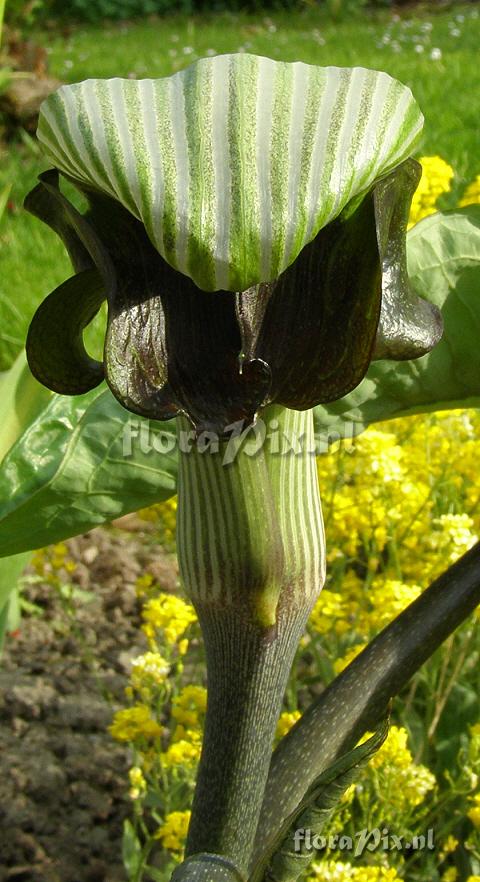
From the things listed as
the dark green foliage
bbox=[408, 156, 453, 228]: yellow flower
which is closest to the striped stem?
bbox=[408, 156, 453, 228]: yellow flower

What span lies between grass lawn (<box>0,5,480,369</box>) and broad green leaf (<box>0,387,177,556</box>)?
58.0 inches

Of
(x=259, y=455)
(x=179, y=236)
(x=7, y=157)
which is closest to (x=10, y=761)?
(x=259, y=455)

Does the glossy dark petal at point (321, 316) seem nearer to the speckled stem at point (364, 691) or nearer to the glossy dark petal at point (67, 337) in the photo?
the glossy dark petal at point (67, 337)

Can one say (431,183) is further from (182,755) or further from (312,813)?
(312,813)

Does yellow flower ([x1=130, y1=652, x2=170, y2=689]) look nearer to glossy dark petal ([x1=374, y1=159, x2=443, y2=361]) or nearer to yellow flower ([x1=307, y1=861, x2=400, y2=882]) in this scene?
yellow flower ([x1=307, y1=861, x2=400, y2=882])

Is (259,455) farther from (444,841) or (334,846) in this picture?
(444,841)

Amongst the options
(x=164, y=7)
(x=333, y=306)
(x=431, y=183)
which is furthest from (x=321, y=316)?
(x=164, y=7)

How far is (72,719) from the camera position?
1.66 m

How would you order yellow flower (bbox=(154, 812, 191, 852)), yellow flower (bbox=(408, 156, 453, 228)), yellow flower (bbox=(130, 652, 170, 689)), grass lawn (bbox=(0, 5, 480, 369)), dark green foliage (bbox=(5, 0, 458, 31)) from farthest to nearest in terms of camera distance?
1. dark green foliage (bbox=(5, 0, 458, 31))
2. grass lawn (bbox=(0, 5, 480, 369))
3. yellow flower (bbox=(408, 156, 453, 228))
4. yellow flower (bbox=(130, 652, 170, 689))
5. yellow flower (bbox=(154, 812, 191, 852))

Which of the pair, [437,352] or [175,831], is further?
[175,831]

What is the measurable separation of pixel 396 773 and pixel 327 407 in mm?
520

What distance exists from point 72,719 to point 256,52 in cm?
591

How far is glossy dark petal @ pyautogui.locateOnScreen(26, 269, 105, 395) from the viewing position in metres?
0.58

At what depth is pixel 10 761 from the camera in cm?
155
